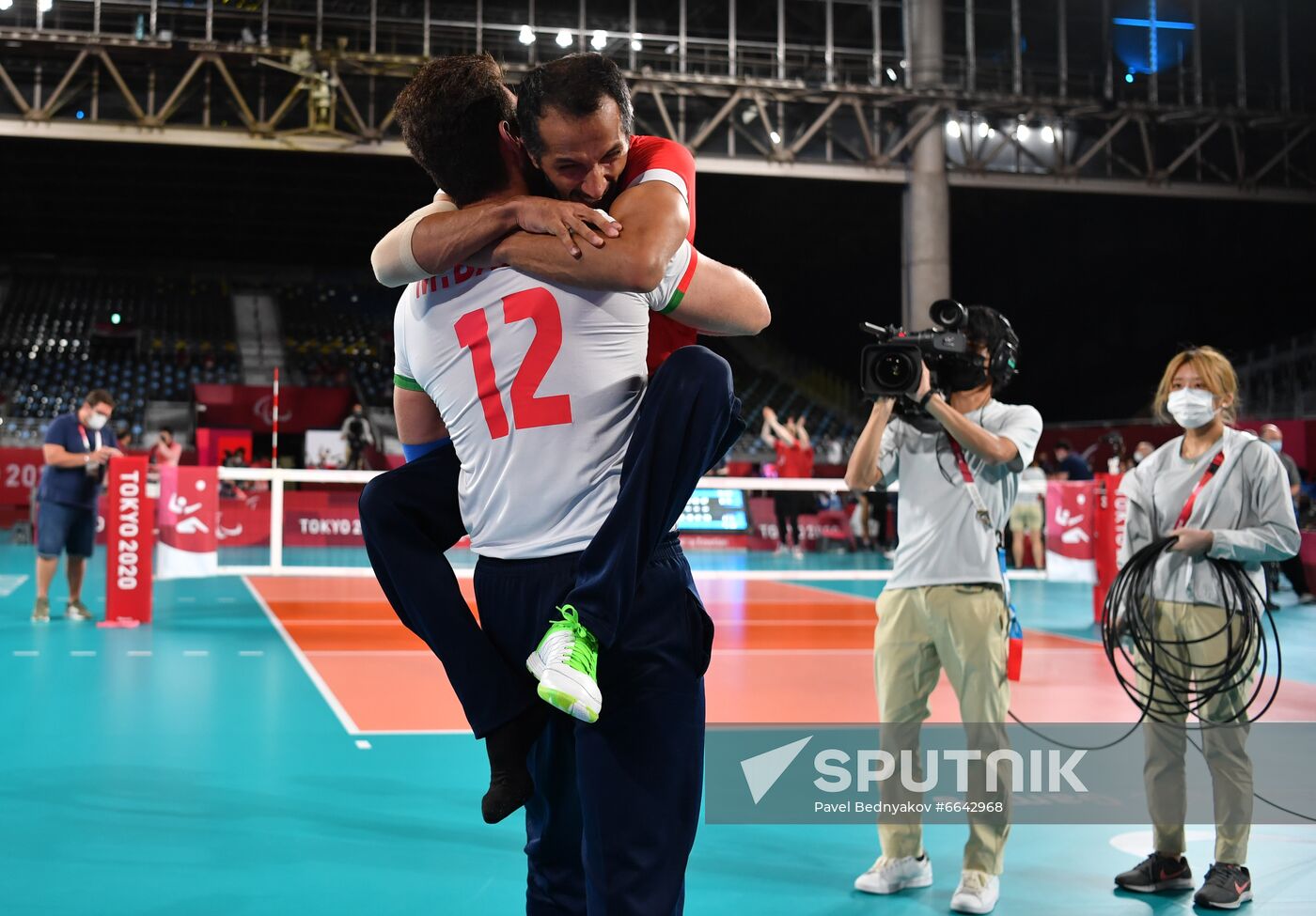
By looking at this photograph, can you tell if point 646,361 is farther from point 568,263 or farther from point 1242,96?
point 1242,96

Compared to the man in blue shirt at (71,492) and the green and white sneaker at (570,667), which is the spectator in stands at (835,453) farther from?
the green and white sneaker at (570,667)

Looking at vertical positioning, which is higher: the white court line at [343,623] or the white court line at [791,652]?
the white court line at [343,623]

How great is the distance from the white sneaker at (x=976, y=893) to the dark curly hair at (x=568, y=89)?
278 cm

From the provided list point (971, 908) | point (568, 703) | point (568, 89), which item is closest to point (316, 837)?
point (971, 908)

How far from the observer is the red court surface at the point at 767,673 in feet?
21.3

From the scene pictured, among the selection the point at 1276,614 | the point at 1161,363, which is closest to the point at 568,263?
the point at 1276,614

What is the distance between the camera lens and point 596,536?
1.85 meters

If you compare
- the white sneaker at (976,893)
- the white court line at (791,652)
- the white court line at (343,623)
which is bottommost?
the white sneaker at (976,893)

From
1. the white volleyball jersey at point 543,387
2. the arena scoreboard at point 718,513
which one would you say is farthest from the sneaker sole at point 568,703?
the arena scoreboard at point 718,513

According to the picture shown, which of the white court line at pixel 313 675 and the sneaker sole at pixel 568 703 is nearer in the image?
the sneaker sole at pixel 568 703

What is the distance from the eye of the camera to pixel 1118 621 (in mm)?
4332

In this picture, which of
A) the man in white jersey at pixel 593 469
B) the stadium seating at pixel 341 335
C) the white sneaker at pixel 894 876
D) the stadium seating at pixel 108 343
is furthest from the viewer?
the stadium seating at pixel 341 335

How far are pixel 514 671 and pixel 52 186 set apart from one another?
1359 inches

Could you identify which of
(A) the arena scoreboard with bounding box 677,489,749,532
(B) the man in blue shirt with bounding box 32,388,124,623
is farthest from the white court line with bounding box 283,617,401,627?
(A) the arena scoreboard with bounding box 677,489,749,532
